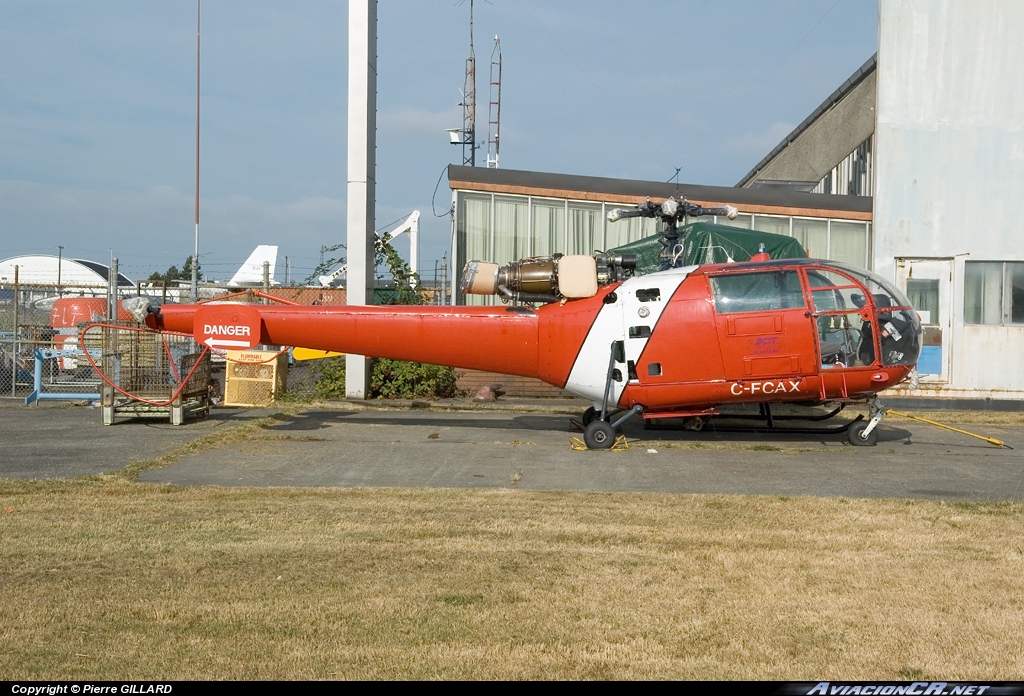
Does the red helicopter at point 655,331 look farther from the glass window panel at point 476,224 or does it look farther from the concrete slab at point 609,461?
the glass window panel at point 476,224

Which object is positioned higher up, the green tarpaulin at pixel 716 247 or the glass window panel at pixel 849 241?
the glass window panel at pixel 849 241

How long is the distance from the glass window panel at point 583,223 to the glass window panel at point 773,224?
11.8ft

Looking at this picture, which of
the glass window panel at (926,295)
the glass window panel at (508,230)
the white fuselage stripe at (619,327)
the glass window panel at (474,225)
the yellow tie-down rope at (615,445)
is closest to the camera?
the white fuselage stripe at (619,327)

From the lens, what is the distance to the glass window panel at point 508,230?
20.7 metres

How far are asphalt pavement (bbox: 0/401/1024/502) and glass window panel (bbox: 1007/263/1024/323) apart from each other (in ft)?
15.7

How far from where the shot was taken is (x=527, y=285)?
42.1 feet

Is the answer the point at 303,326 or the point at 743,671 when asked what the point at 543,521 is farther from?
the point at 303,326

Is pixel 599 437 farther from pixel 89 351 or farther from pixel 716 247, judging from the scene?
pixel 89 351

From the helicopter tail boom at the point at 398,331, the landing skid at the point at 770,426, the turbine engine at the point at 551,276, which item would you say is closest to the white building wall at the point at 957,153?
the landing skid at the point at 770,426

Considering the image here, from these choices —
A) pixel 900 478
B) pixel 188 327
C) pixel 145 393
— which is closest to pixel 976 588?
pixel 900 478

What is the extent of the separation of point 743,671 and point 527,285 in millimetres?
8445

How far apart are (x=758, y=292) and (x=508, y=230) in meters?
9.51

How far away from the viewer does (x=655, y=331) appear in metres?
12.2

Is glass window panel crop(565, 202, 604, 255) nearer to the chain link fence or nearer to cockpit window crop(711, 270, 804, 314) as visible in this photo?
the chain link fence
